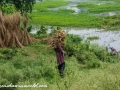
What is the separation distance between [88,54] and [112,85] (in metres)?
8.54

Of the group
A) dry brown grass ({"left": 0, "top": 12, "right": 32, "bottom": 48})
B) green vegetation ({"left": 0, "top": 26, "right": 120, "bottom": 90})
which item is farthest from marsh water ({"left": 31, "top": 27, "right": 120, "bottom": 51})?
dry brown grass ({"left": 0, "top": 12, "right": 32, "bottom": 48})

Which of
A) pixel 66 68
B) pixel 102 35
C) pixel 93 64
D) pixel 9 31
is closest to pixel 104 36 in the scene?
pixel 102 35

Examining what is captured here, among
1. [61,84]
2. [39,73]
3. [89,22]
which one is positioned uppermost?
[61,84]

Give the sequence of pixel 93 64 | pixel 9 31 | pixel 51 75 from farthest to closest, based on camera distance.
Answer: pixel 9 31 → pixel 93 64 → pixel 51 75

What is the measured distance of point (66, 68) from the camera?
30.9ft

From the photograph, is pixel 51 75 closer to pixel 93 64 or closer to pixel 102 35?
pixel 93 64

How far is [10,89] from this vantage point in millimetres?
7473

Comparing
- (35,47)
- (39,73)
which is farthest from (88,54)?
(39,73)

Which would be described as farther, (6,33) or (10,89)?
(6,33)

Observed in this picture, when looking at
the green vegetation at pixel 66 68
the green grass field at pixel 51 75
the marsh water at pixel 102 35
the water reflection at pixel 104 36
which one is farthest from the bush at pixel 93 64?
the water reflection at pixel 104 36

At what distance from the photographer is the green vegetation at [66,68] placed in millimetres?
5736

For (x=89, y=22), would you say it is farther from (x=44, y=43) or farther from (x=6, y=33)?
(x=6, y=33)

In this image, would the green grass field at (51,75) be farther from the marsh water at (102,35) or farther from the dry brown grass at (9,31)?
Answer: the marsh water at (102,35)

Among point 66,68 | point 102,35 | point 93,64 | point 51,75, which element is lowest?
point 102,35
